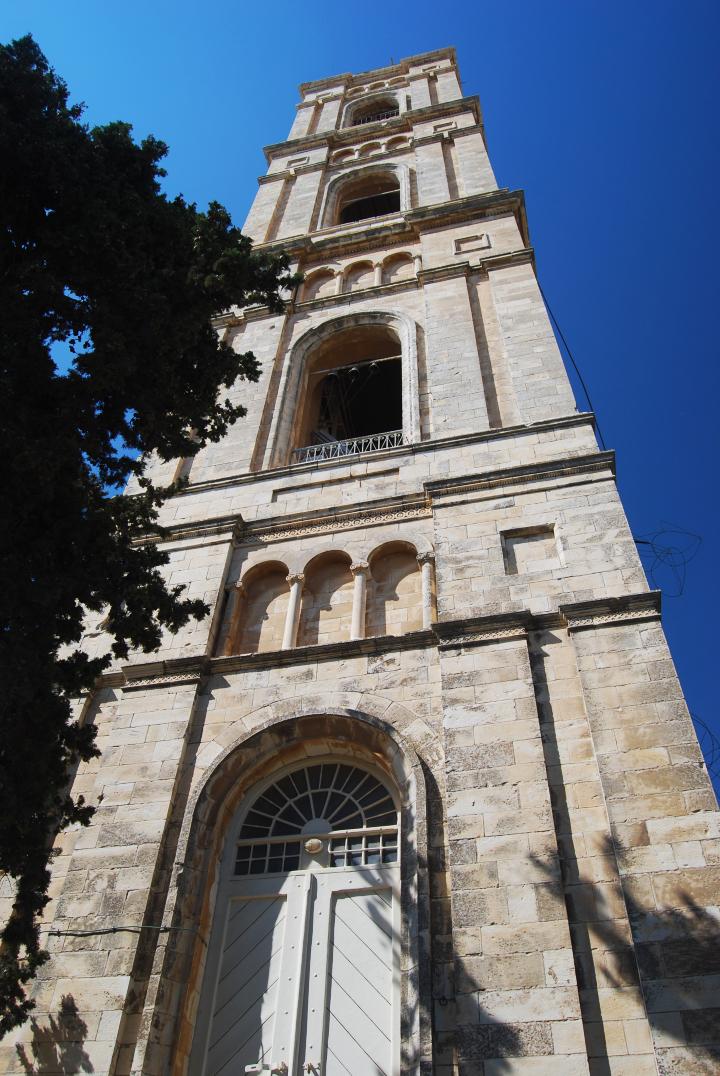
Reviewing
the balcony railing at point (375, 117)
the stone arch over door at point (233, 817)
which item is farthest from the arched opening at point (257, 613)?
the balcony railing at point (375, 117)

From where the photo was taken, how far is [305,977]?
8.16 metres

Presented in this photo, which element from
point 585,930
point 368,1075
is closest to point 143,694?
point 368,1075

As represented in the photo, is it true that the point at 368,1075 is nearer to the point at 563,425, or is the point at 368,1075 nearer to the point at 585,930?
the point at 585,930

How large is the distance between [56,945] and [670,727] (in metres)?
6.30

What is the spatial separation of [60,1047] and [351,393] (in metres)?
15.5

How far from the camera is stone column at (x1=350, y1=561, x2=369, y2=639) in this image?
1072 centimetres

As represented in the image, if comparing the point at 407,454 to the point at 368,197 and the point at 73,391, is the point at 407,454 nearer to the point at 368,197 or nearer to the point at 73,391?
the point at 73,391

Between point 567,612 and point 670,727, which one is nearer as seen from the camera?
point 670,727

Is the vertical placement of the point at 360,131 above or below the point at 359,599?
above

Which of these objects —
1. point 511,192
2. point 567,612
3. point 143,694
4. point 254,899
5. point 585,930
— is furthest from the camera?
point 511,192

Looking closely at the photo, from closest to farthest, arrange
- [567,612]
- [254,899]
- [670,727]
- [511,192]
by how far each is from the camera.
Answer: [670,727]
[254,899]
[567,612]
[511,192]

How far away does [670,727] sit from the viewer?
8.20m

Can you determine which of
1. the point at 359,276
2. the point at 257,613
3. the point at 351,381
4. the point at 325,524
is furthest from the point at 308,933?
the point at 359,276

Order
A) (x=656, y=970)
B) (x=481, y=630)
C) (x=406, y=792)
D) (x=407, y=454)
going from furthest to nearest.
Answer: (x=407, y=454)
(x=481, y=630)
(x=406, y=792)
(x=656, y=970)
